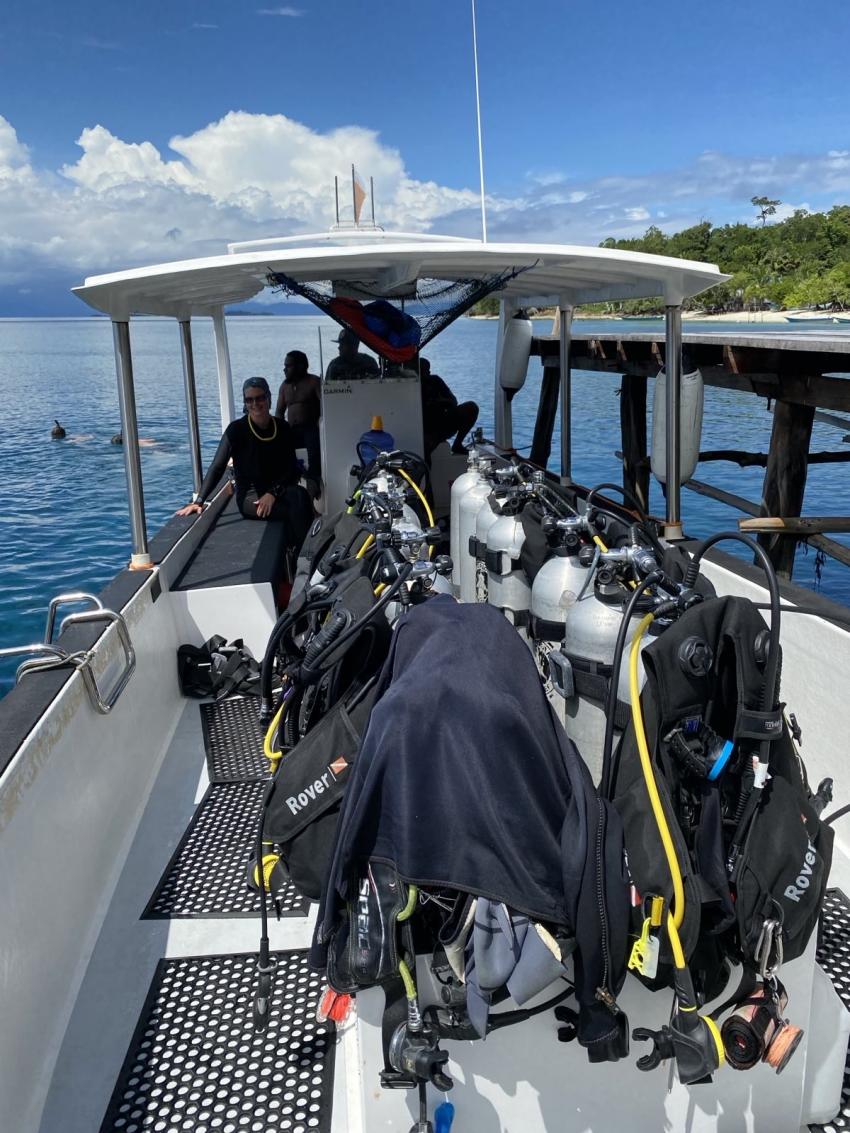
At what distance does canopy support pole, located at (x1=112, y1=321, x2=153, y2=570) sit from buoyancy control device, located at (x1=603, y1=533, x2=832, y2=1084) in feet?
8.96

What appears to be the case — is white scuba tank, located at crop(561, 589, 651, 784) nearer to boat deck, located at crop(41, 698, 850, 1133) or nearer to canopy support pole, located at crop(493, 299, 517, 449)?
boat deck, located at crop(41, 698, 850, 1133)

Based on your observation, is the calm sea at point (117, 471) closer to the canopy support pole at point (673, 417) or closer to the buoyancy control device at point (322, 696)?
the canopy support pole at point (673, 417)

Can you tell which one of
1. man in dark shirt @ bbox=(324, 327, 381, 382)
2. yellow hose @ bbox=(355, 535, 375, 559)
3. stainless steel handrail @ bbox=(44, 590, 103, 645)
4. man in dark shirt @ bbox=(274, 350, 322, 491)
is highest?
man in dark shirt @ bbox=(324, 327, 381, 382)

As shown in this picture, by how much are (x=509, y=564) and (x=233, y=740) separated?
159 centimetres

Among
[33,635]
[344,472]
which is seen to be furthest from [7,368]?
[344,472]

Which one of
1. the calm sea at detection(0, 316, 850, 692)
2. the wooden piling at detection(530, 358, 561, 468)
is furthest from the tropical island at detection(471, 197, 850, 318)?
the wooden piling at detection(530, 358, 561, 468)

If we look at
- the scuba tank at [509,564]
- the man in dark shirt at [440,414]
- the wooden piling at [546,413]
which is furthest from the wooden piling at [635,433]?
the scuba tank at [509,564]

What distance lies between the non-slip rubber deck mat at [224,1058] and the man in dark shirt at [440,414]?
4.63 m

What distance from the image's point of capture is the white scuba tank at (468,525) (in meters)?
3.93

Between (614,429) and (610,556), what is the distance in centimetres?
2352

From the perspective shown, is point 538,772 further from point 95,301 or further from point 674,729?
point 95,301

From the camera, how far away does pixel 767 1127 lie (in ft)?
6.32

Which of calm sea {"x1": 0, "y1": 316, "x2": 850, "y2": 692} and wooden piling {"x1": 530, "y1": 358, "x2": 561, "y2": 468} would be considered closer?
wooden piling {"x1": 530, "y1": 358, "x2": 561, "y2": 468}

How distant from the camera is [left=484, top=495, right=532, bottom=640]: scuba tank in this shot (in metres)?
3.22
